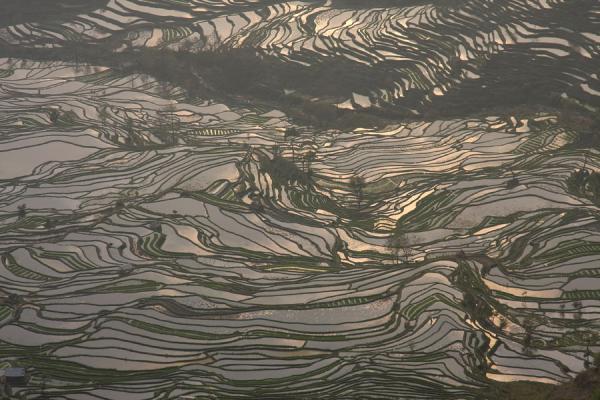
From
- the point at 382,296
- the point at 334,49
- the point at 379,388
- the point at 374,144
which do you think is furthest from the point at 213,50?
the point at 379,388

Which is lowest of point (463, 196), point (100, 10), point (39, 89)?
point (463, 196)

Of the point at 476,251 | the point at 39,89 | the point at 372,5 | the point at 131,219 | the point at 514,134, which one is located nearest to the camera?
the point at 476,251

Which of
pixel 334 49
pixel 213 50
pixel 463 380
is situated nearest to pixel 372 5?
pixel 334 49

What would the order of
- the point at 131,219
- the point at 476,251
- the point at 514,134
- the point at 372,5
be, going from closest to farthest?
the point at 476,251
the point at 131,219
the point at 514,134
the point at 372,5

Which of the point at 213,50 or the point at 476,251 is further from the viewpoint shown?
the point at 213,50

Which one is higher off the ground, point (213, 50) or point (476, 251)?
point (213, 50)

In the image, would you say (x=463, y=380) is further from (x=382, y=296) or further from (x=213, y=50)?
(x=213, y=50)

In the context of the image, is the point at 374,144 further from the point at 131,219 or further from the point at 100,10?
the point at 100,10
